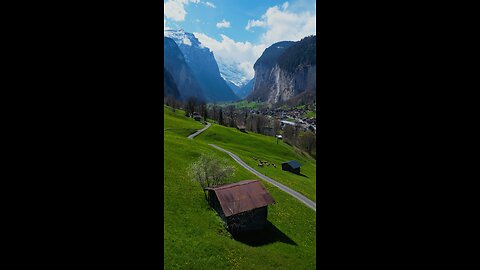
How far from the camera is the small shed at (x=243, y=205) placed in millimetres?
25359

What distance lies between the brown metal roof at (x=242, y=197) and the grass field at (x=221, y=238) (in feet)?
5.83

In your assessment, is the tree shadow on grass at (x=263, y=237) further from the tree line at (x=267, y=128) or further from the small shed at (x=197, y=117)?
the small shed at (x=197, y=117)

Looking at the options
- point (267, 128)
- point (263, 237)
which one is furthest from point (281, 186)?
point (267, 128)


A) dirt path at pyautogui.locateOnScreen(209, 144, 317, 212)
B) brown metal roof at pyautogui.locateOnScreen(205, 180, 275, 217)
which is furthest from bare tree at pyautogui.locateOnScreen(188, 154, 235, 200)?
dirt path at pyautogui.locateOnScreen(209, 144, 317, 212)

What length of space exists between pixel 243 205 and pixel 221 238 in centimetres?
342

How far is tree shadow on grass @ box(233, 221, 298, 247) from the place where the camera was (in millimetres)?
24453

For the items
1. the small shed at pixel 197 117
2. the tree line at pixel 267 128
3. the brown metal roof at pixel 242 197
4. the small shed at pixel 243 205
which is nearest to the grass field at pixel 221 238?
the small shed at pixel 243 205

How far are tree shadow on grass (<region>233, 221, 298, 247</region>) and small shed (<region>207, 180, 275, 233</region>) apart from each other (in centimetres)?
43

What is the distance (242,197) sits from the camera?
26172mm
